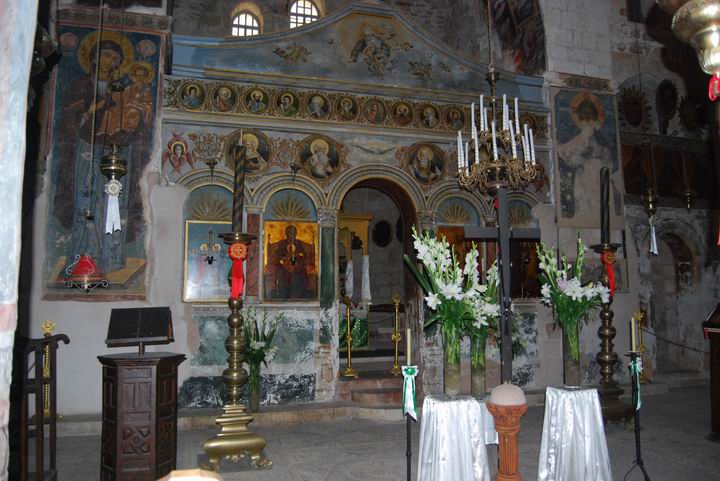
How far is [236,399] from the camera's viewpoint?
5.70 metres

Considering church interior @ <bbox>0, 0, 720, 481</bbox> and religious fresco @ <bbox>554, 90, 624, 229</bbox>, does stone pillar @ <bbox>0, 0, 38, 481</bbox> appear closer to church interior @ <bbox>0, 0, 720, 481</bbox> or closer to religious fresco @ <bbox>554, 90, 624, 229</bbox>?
church interior @ <bbox>0, 0, 720, 481</bbox>

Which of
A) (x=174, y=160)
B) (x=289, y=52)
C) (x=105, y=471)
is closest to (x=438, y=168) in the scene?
(x=289, y=52)

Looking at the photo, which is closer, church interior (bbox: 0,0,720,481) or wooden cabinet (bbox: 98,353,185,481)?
wooden cabinet (bbox: 98,353,185,481)

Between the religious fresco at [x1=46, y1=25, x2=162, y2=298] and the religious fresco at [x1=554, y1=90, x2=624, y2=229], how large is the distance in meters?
7.48

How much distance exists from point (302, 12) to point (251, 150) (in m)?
7.20

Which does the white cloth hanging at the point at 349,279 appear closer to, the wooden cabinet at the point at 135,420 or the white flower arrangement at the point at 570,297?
the white flower arrangement at the point at 570,297

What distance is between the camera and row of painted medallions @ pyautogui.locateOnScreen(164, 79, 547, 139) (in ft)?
27.8

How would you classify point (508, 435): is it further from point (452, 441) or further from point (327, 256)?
point (327, 256)

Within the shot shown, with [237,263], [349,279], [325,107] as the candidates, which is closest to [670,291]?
[349,279]

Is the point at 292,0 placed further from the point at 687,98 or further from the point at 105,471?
the point at 105,471

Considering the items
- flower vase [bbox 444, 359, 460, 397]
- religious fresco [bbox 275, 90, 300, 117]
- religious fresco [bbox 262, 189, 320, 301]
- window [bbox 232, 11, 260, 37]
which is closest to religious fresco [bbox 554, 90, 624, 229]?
religious fresco [bbox 262, 189, 320, 301]

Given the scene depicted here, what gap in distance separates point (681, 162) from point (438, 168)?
6544mm

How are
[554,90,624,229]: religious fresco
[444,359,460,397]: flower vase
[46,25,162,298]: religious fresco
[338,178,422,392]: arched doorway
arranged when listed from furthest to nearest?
[338,178,422,392]: arched doorway, [554,90,624,229]: religious fresco, [46,25,162,298]: religious fresco, [444,359,460,397]: flower vase

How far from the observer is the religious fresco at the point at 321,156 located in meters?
8.95
